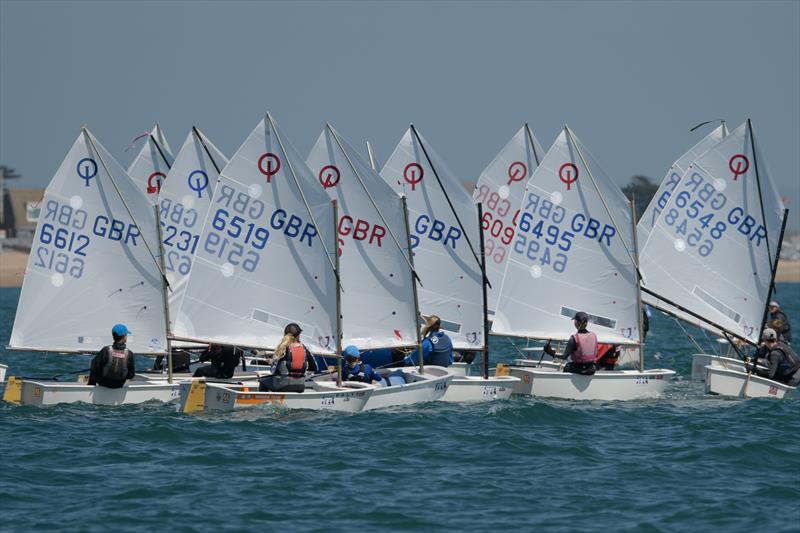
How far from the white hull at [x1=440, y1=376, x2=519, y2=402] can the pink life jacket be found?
1571 millimetres

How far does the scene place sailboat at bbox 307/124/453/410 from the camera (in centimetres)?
2580

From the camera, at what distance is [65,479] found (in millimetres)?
17656

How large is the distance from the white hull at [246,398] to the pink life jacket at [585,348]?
5010 millimetres

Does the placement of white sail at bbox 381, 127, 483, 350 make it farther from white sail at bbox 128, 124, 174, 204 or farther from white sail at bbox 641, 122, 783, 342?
white sail at bbox 128, 124, 174, 204

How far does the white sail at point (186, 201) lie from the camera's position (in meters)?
30.2

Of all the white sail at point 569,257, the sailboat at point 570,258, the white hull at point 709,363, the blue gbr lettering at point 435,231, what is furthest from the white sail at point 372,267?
the white hull at point 709,363

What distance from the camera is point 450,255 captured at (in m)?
28.3

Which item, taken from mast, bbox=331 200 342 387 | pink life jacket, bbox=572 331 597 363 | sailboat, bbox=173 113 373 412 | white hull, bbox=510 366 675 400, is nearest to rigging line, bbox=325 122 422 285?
mast, bbox=331 200 342 387

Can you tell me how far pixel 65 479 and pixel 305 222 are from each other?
8.18 meters

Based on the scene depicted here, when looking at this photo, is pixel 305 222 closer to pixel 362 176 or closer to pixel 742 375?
pixel 362 176

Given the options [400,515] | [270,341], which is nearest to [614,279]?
[270,341]

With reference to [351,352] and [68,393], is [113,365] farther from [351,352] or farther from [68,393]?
[351,352]

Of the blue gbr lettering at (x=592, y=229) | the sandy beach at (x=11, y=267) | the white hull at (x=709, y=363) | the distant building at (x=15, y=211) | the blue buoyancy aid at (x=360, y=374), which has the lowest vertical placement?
the blue buoyancy aid at (x=360, y=374)

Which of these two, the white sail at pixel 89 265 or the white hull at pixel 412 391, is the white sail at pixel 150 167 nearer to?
the white sail at pixel 89 265
